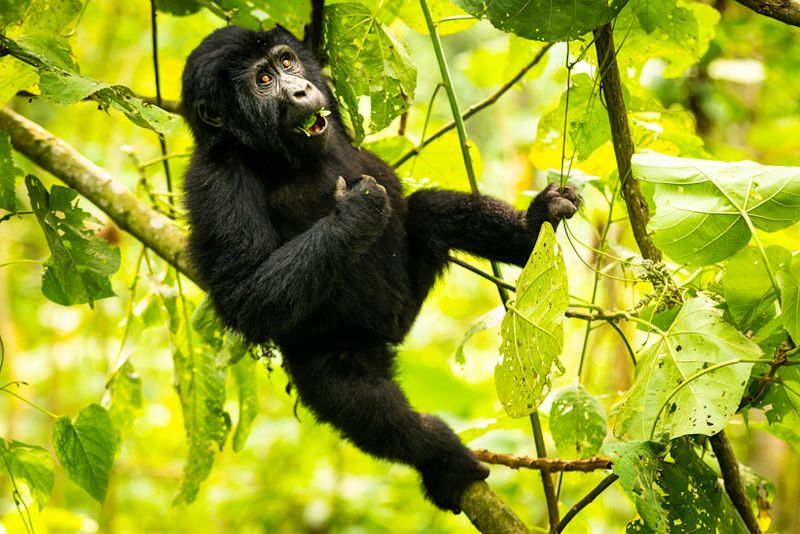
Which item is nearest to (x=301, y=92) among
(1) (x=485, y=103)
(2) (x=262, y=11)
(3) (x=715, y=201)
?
(2) (x=262, y=11)

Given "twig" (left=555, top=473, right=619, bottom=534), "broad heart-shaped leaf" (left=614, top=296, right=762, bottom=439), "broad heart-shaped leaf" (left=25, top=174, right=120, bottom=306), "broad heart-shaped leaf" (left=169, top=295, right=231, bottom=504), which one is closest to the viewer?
"broad heart-shaped leaf" (left=614, top=296, right=762, bottom=439)

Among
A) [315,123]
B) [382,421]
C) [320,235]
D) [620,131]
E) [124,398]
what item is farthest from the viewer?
[124,398]

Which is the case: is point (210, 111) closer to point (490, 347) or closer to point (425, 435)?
point (425, 435)

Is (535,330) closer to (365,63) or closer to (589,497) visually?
(589,497)

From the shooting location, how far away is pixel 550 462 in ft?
8.81

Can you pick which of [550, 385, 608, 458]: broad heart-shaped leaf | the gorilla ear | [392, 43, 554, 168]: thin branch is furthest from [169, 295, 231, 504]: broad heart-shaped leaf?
[550, 385, 608, 458]: broad heart-shaped leaf

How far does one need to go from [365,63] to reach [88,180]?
1684 mm

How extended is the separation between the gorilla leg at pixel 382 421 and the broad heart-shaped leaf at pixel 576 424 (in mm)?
405

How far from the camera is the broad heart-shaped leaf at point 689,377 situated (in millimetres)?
1955

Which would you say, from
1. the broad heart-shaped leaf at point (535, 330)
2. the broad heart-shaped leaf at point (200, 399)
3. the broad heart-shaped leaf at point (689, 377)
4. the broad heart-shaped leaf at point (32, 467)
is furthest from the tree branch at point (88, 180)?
the broad heart-shaped leaf at point (689, 377)

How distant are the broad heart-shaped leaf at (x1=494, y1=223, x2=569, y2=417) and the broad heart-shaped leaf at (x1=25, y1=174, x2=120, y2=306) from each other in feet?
4.15

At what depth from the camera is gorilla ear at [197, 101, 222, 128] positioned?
340 centimetres

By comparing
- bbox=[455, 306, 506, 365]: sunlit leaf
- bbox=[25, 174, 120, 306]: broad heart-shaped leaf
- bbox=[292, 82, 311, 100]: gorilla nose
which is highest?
bbox=[292, 82, 311, 100]: gorilla nose

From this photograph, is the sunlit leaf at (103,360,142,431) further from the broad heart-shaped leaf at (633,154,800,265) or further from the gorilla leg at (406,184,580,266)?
the broad heart-shaped leaf at (633,154,800,265)
